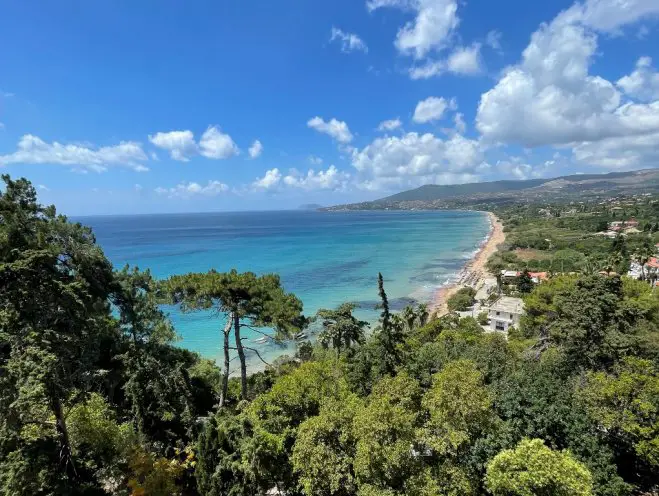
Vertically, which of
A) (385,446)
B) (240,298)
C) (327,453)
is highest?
Result: (240,298)

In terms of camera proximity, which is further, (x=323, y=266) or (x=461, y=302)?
(x=323, y=266)

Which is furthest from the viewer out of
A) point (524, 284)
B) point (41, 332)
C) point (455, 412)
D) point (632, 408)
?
point (524, 284)

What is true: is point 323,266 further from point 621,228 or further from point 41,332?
point 621,228

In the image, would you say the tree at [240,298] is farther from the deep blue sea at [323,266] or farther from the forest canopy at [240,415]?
the deep blue sea at [323,266]

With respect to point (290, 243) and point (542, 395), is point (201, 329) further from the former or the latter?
point (290, 243)

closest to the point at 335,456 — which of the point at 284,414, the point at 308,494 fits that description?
the point at 308,494

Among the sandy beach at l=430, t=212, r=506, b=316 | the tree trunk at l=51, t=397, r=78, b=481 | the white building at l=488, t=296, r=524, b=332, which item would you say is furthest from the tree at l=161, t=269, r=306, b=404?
the sandy beach at l=430, t=212, r=506, b=316

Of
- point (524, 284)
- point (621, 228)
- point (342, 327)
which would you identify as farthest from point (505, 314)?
point (621, 228)
